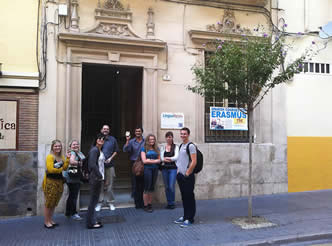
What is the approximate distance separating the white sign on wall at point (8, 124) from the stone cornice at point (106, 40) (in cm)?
196

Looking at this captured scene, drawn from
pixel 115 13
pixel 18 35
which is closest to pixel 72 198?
pixel 18 35

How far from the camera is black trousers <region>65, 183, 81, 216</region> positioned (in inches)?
247

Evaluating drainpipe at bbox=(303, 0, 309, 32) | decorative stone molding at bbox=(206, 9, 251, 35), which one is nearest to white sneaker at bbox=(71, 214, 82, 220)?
decorative stone molding at bbox=(206, 9, 251, 35)

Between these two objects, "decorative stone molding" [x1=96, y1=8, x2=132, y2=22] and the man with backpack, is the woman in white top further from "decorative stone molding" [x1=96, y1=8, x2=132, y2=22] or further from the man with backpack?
"decorative stone molding" [x1=96, y1=8, x2=132, y2=22]

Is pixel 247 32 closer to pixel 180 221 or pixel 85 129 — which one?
pixel 180 221

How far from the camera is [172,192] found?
23.4 feet

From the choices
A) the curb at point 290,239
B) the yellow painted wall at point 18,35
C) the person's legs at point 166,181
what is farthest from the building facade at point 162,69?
the curb at point 290,239

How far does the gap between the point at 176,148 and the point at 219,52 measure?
2423 mm

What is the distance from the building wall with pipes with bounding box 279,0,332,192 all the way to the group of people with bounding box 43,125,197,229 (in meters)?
4.22

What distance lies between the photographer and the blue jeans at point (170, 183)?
709 centimetres

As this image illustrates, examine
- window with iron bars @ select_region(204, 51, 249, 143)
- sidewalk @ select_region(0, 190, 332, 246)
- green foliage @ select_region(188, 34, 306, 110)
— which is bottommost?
sidewalk @ select_region(0, 190, 332, 246)

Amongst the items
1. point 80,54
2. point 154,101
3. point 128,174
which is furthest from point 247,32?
point 128,174

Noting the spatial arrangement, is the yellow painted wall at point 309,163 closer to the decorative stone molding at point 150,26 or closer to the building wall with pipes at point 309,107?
the building wall with pipes at point 309,107

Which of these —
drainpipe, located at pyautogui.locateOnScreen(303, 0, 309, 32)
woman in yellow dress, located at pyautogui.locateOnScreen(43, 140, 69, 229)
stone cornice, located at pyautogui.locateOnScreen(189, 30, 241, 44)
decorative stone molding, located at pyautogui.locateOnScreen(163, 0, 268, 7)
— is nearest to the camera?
woman in yellow dress, located at pyautogui.locateOnScreen(43, 140, 69, 229)
